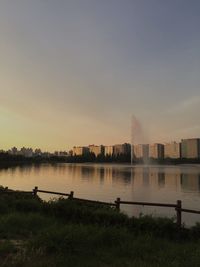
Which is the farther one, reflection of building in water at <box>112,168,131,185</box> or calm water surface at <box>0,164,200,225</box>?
reflection of building in water at <box>112,168,131,185</box>

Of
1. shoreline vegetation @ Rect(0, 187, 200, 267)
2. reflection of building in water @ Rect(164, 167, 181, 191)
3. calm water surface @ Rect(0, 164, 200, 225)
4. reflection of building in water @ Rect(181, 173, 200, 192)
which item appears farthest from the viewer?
reflection of building in water @ Rect(164, 167, 181, 191)

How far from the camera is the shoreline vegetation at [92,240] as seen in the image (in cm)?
940

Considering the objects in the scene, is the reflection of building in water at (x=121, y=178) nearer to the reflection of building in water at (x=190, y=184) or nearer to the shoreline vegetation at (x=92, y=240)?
the reflection of building in water at (x=190, y=184)

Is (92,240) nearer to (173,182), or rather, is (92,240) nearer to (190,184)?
(190,184)

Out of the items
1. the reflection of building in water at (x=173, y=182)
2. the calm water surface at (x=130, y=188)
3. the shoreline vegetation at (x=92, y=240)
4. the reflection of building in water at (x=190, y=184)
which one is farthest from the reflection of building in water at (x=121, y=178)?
the shoreline vegetation at (x=92, y=240)

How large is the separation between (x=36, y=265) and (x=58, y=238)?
6.63ft

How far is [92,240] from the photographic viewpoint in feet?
37.0

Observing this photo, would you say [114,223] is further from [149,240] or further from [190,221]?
[190,221]

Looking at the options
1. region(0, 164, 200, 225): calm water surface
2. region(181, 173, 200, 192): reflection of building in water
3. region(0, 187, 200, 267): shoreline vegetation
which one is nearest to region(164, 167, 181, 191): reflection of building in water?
region(0, 164, 200, 225): calm water surface

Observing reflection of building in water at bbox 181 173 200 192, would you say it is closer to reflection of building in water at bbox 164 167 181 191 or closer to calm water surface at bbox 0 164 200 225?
calm water surface at bbox 0 164 200 225

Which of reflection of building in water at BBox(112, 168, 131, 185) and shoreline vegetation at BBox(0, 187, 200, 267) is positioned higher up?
reflection of building in water at BBox(112, 168, 131, 185)

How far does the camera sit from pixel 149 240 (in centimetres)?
1223

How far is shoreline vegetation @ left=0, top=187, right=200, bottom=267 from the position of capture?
940 cm

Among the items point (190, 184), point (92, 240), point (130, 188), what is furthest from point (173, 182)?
point (92, 240)
